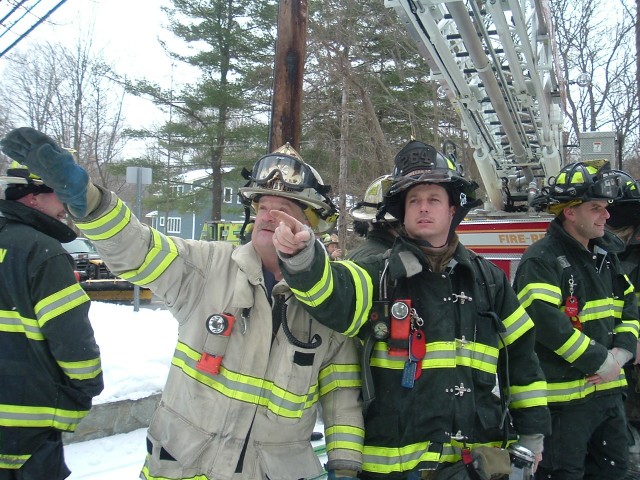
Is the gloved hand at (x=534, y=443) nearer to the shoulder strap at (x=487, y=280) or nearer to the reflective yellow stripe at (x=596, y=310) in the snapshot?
the shoulder strap at (x=487, y=280)

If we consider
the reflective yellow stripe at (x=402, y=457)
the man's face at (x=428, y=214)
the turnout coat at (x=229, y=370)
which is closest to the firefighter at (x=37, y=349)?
the turnout coat at (x=229, y=370)

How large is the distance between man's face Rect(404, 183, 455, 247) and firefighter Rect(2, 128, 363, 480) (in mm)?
556

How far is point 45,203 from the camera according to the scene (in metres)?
2.62

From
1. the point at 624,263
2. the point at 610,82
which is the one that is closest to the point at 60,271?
the point at 624,263

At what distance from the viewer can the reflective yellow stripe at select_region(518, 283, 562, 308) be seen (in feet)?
9.48

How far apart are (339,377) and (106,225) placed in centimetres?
103

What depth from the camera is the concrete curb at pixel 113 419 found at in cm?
427

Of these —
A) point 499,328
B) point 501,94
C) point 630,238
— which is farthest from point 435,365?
point 501,94

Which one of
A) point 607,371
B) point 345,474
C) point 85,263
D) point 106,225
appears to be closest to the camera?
point 106,225

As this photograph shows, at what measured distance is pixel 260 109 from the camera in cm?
2005

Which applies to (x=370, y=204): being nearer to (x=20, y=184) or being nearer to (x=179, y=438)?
(x=20, y=184)

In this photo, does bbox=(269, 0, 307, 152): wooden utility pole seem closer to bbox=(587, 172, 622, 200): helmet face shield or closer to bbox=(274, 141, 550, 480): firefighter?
bbox=(587, 172, 622, 200): helmet face shield

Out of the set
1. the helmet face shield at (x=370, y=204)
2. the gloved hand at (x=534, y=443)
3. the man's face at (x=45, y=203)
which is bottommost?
the gloved hand at (x=534, y=443)

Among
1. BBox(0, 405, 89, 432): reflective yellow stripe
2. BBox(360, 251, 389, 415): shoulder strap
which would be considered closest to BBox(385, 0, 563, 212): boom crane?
BBox(360, 251, 389, 415): shoulder strap
